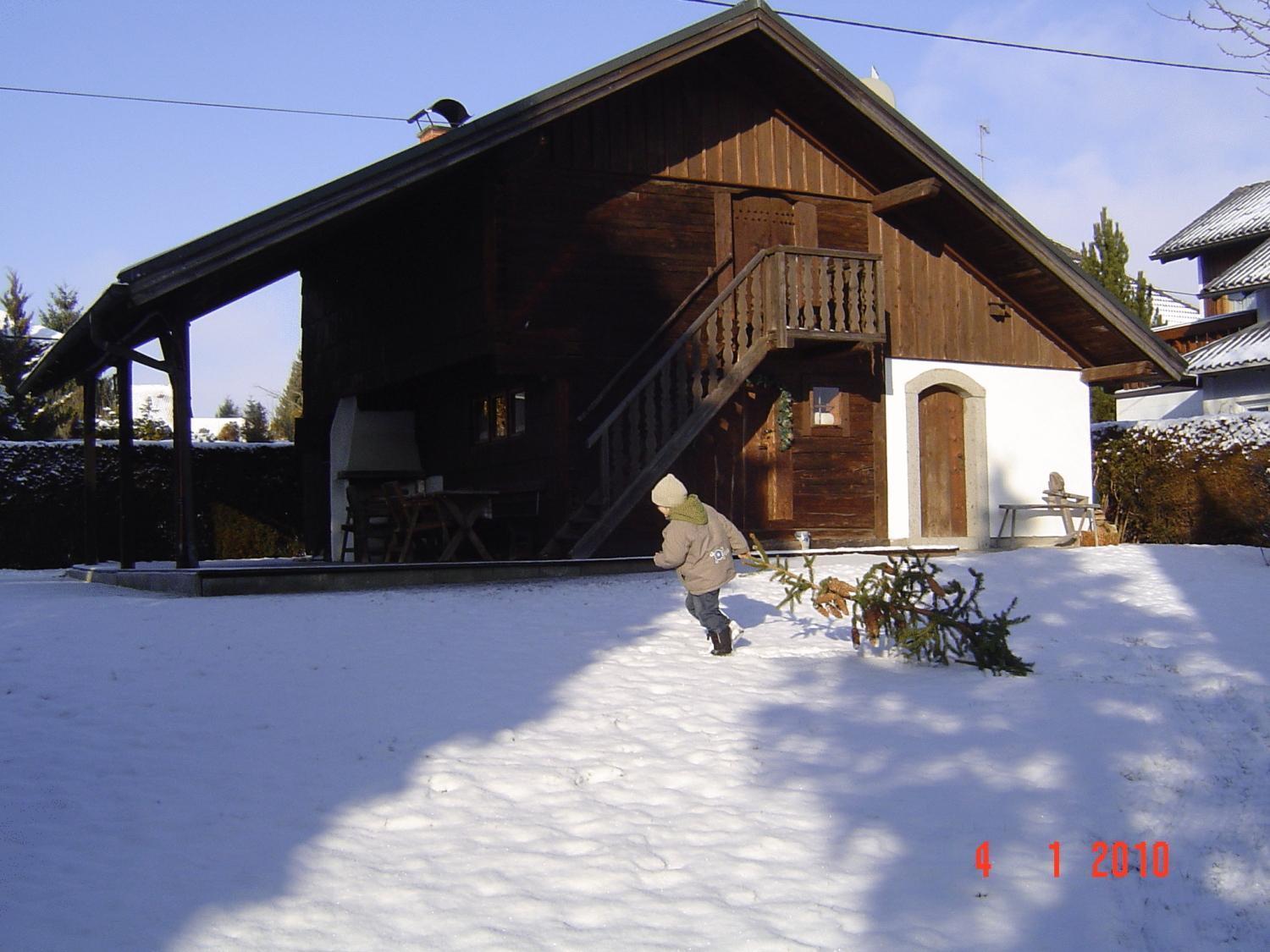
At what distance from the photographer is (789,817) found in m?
6.12

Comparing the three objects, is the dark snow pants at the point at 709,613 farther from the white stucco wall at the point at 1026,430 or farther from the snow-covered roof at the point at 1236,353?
the snow-covered roof at the point at 1236,353

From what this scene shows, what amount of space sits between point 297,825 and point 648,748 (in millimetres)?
2090

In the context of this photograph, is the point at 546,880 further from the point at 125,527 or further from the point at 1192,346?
the point at 1192,346

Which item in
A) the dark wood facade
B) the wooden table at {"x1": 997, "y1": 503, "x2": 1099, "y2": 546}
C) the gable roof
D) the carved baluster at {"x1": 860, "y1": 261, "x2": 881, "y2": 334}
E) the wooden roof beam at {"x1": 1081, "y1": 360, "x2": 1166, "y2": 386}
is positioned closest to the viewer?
the gable roof

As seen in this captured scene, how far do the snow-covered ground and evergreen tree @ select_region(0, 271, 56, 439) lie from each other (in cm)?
2254

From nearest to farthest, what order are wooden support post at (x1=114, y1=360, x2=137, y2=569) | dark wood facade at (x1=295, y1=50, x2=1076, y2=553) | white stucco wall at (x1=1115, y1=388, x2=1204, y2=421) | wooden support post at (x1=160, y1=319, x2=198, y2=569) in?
wooden support post at (x1=160, y1=319, x2=198, y2=569) → dark wood facade at (x1=295, y1=50, x2=1076, y2=553) → wooden support post at (x1=114, y1=360, x2=137, y2=569) → white stucco wall at (x1=1115, y1=388, x2=1204, y2=421)

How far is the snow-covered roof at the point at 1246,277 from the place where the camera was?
99.7 ft

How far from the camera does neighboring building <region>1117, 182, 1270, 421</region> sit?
29.9 m

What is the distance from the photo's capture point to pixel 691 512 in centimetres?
995

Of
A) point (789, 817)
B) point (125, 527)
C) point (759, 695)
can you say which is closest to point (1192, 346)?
point (125, 527)

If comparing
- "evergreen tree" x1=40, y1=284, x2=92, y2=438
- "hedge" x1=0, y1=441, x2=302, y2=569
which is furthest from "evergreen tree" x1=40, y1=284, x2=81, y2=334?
"hedge" x1=0, y1=441, x2=302, y2=569

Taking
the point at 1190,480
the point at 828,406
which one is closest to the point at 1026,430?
the point at 1190,480

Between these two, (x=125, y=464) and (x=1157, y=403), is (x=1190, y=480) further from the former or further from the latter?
(x=1157, y=403)

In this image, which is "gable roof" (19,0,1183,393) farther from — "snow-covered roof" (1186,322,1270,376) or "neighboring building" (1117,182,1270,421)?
"neighboring building" (1117,182,1270,421)
